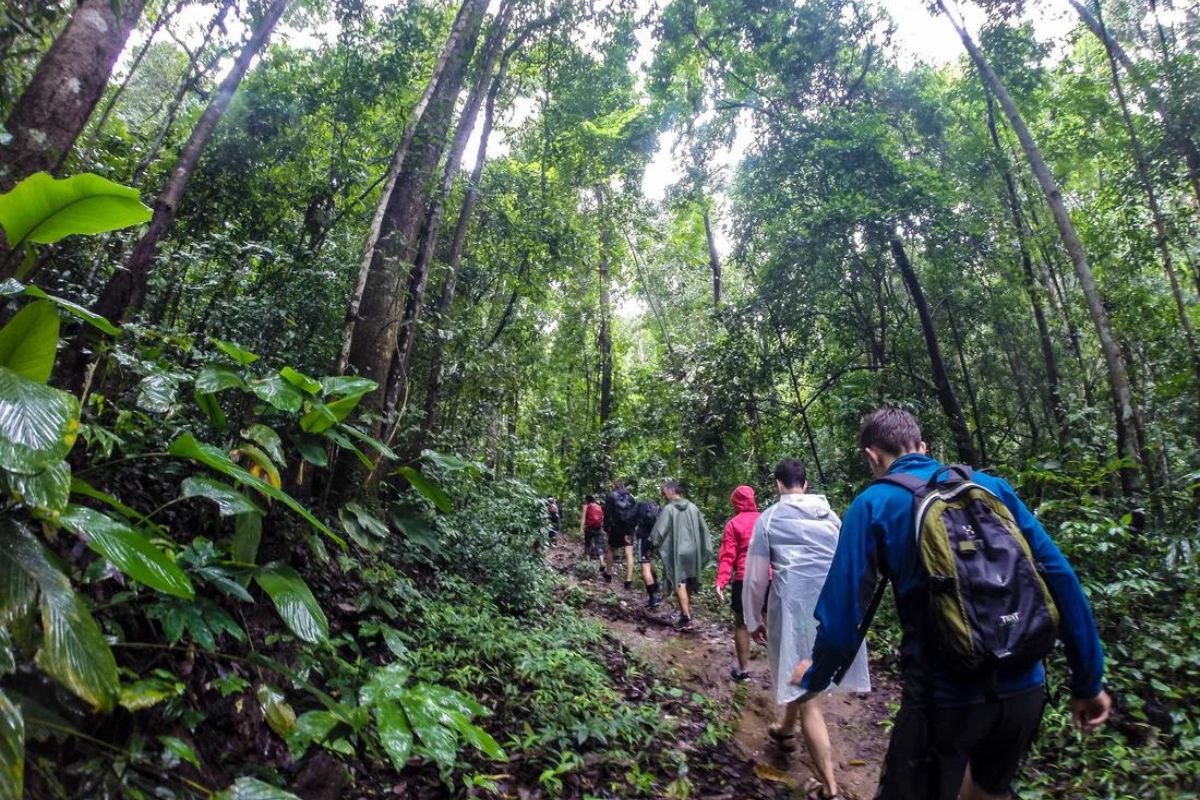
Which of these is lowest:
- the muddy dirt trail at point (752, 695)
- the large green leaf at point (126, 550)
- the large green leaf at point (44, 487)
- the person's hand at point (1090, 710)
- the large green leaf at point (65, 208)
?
the muddy dirt trail at point (752, 695)

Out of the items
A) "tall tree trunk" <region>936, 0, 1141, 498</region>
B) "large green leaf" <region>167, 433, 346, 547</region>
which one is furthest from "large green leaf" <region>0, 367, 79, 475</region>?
"tall tree trunk" <region>936, 0, 1141, 498</region>

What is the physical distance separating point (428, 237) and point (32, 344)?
516cm

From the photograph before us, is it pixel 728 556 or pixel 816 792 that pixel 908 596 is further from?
pixel 728 556

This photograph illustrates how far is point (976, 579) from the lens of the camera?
1981mm

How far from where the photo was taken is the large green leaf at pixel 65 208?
2080 millimetres

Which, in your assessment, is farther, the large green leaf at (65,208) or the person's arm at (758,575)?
the person's arm at (758,575)

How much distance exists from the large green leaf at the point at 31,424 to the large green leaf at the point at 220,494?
652mm

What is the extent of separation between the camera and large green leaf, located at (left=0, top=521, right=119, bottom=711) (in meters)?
1.44

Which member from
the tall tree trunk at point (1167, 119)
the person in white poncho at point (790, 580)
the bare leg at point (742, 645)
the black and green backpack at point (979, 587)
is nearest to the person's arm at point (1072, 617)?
the black and green backpack at point (979, 587)

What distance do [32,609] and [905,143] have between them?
1263 cm

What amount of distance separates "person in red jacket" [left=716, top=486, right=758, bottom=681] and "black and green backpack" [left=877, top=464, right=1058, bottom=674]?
11.4ft

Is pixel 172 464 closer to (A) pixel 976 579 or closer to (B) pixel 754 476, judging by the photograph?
(A) pixel 976 579

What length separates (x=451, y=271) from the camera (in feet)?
24.8

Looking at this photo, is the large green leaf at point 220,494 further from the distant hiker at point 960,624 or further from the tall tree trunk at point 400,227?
the tall tree trunk at point 400,227
